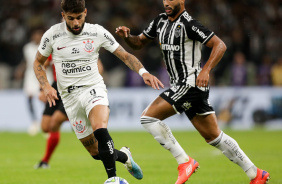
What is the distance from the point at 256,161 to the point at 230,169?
3.89 feet

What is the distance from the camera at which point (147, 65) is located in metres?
21.3

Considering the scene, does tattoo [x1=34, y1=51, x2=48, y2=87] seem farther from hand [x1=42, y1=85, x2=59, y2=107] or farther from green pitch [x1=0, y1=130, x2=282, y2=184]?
green pitch [x1=0, y1=130, x2=282, y2=184]

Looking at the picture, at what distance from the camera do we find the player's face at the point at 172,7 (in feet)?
24.9

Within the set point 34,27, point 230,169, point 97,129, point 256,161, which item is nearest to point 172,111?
point 97,129

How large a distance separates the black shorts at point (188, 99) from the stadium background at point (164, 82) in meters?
3.57

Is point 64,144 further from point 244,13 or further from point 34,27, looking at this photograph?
point 244,13

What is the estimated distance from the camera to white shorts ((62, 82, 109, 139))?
23.3 ft

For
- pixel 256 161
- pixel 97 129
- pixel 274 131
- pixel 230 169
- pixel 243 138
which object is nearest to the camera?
pixel 97 129

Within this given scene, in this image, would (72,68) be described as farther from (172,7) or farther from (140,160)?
(140,160)

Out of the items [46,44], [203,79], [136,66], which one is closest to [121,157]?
[136,66]

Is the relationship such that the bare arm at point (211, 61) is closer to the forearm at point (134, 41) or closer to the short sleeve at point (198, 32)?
the short sleeve at point (198, 32)

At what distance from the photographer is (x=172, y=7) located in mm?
7609

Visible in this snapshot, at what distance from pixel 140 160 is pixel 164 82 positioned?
366 inches

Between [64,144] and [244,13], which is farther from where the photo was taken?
[244,13]
